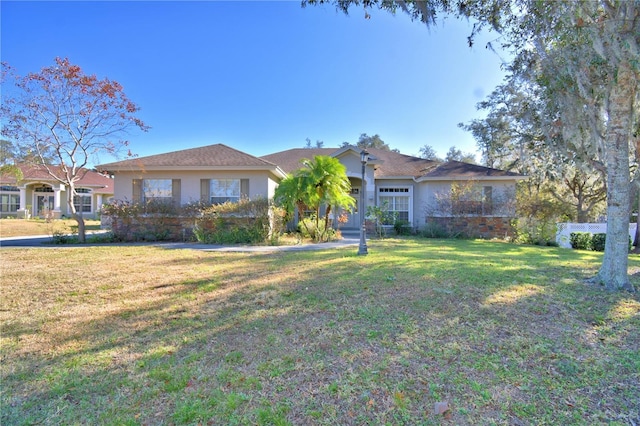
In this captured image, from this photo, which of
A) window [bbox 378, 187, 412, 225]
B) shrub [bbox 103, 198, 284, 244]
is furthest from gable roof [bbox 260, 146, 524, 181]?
shrub [bbox 103, 198, 284, 244]

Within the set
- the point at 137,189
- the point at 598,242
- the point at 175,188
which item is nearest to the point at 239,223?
the point at 175,188

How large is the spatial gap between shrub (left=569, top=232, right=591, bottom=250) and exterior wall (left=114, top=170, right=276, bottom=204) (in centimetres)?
1420

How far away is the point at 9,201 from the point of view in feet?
89.0

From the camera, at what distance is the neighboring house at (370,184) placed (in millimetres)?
14430

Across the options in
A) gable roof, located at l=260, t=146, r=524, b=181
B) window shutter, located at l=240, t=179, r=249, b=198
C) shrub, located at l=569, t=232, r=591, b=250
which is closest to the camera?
shrub, located at l=569, t=232, r=591, b=250

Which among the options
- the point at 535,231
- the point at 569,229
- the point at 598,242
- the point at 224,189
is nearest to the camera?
the point at 598,242

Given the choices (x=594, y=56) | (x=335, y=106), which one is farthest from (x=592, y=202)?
(x=594, y=56)

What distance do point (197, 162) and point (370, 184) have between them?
9062 mm

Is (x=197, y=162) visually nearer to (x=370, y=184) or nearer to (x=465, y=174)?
(x=370, y=184)

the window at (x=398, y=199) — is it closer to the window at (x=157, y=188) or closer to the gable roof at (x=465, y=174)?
the gable roof at (x=465, y=174)

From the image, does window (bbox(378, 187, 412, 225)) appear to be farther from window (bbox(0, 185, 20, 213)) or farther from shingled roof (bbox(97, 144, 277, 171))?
window (bbox(0, 185, 20, 213))

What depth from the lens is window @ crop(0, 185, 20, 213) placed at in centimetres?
2678

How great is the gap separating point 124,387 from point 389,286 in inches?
159

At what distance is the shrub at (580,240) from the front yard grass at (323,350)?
9625 millimetres
